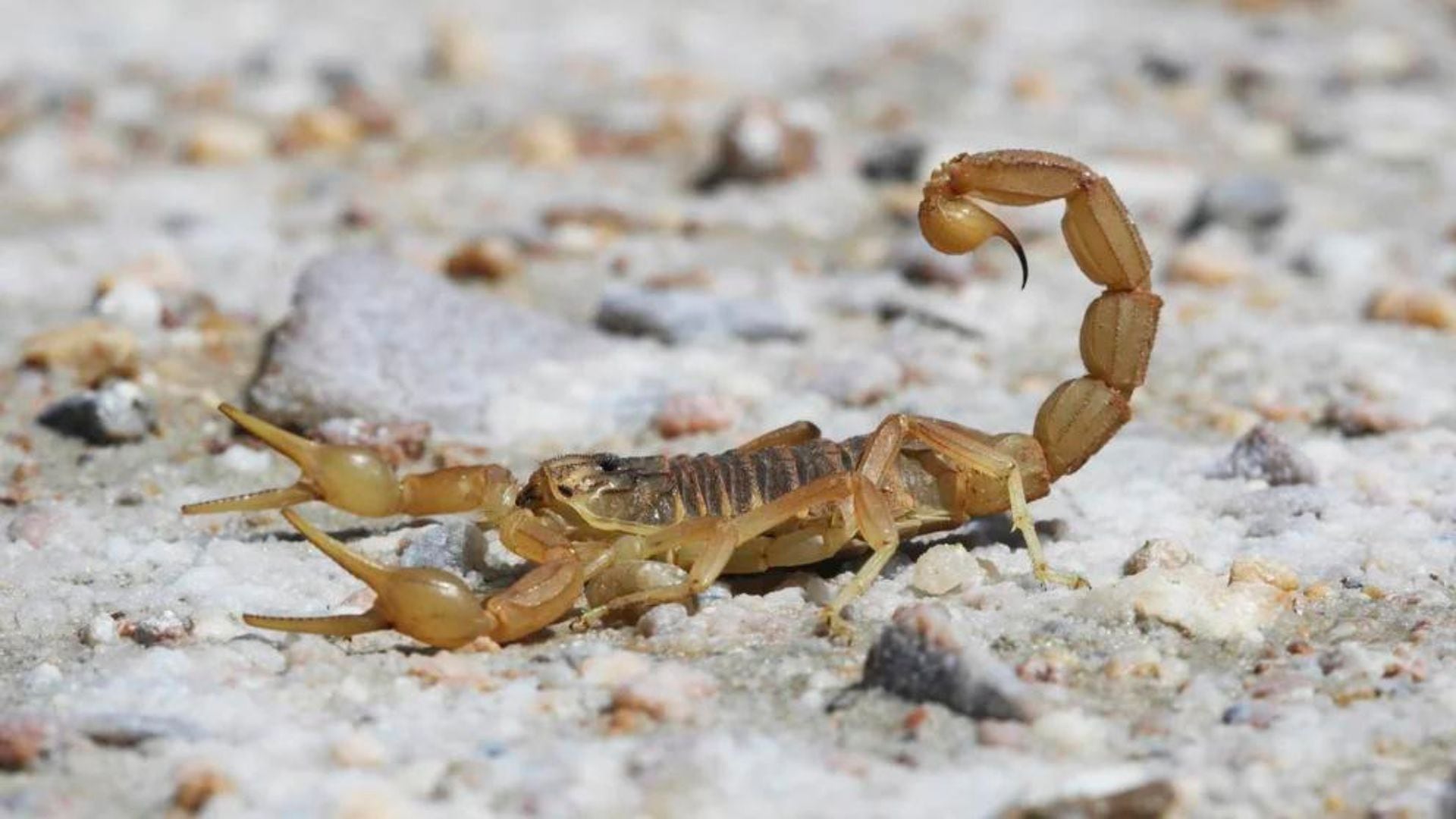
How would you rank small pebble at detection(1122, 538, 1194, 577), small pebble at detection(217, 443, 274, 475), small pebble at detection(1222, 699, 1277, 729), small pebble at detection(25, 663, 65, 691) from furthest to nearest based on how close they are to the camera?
small pebble at detection(217, 443, 274, 475) → small pebble at detection(1122, 538, 1194, 577) → small pebble at detection(25, 663, 65, 691) → small pebble at detection(1222, 699, 1277, 729)

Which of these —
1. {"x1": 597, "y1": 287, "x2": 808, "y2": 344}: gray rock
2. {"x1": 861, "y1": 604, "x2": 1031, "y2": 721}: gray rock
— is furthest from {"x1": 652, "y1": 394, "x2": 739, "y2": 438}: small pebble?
{"x1": 861, "y1": 604, "x2": 1031, "y2": 721}: gray rock

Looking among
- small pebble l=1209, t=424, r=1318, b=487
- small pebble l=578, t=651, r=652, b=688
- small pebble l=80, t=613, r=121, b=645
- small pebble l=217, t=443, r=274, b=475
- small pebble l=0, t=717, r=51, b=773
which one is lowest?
small pebble l=217, t=443, r=274, b=475

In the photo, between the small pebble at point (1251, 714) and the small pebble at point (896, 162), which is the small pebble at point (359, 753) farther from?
the small pebble at point (896, 162)

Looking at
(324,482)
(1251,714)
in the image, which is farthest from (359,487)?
(1251,714)

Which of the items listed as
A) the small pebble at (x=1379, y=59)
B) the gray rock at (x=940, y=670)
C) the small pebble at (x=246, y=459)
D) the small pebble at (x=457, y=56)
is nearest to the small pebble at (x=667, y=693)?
the gray rock at (x=940, y=670)

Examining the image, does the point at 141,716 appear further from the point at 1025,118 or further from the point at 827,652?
the point at 1025,118

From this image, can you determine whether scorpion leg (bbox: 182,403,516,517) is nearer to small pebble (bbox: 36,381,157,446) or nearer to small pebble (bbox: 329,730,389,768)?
small pebble (bbox: 329,730,389,768)
